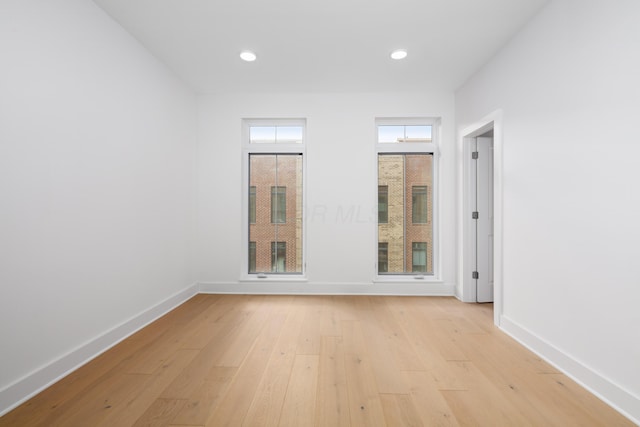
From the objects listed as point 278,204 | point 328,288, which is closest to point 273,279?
point 328,288

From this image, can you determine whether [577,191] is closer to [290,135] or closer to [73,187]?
[290,135]

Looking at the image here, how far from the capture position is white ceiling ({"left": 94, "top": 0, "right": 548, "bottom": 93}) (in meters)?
2.03

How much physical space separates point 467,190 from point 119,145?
365 centimetres

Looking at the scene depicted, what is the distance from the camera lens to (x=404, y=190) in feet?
12.0

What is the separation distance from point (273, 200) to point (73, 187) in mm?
2130

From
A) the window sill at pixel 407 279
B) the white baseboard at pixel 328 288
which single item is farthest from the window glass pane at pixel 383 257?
the white baseboard at pixel 328 288

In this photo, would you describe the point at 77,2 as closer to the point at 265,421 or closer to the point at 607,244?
the point at 265,421

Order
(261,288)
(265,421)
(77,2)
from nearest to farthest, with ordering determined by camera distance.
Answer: (265,421) → (77,2) → (261,288)

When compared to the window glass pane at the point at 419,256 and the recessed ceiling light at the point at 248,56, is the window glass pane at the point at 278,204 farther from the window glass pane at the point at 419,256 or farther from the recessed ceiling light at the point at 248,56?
the window glass pane at the point at 419,256

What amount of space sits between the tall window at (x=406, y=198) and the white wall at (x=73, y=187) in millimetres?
2699

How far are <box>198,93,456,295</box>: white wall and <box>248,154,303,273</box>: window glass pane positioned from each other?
23 centimetres

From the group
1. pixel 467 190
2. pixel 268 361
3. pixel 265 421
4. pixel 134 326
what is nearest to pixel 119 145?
pixel 134 326

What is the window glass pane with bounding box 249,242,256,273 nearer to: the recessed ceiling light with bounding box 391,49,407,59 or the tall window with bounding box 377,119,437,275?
the tall window with bounding box 377,119,437,275

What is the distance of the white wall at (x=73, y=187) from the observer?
151 centimetres
